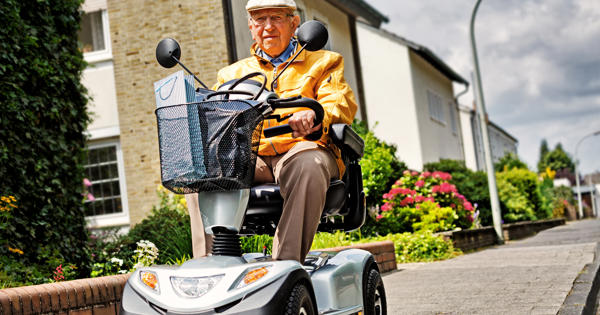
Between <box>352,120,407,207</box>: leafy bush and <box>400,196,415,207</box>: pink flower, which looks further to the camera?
<box>400,196,415,207</box>: pink flower

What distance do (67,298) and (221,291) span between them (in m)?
1.61

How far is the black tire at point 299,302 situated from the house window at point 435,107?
23.6 meters

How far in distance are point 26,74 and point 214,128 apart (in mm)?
4311

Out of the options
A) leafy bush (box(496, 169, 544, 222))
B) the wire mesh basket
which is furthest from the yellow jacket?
leafy bush (box(496, 169, 544, 222))

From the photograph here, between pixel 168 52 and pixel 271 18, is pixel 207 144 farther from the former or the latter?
pixel 271 18

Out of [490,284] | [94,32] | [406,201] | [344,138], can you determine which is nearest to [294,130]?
[344,138]

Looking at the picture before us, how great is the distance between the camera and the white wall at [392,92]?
23812 millimetres

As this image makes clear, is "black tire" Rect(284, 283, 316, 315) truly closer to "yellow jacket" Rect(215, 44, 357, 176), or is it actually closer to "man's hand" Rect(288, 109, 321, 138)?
"man's hand" Rect(288, 109, 321, 138)

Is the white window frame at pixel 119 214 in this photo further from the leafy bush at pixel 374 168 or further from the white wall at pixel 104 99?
the leafy bush at pixel 374 168

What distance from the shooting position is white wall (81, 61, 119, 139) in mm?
12375

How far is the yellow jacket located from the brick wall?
787 cm

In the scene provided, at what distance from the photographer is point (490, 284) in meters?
6.50

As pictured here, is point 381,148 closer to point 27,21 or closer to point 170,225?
point 170,225

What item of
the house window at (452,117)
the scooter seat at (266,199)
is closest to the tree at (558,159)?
the house window at (452,117)
